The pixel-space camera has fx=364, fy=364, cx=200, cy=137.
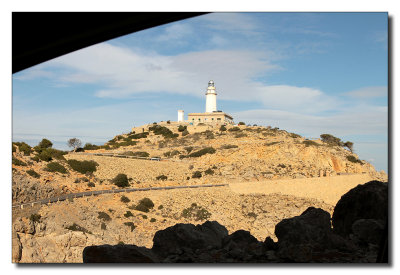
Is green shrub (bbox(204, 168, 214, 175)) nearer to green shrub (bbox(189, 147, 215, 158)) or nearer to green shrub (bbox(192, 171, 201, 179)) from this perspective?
green shrub (bbox(192, 171, 201, 179))

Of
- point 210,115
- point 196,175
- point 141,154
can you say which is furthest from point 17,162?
point 210,115

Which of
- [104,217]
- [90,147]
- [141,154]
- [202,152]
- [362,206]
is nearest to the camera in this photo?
[362,206]

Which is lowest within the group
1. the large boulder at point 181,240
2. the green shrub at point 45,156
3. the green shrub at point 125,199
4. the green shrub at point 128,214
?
the green shrub at point 128,214

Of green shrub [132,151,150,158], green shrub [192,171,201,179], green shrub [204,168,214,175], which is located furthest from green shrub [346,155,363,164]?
green shrub [132,151,150,158]

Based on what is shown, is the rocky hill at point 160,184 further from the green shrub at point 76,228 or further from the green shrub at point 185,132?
the green shrub at point 185,132

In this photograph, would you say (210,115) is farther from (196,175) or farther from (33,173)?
(33,173)

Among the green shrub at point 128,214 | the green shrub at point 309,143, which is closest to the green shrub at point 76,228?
the green shrub at point 128,214

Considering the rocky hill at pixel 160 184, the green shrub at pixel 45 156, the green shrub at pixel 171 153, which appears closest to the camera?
the rocky hill at pixel 160 184
